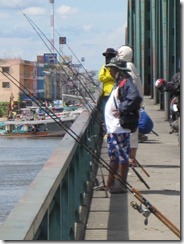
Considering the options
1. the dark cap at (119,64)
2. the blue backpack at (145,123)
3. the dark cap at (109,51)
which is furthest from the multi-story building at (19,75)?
the blue backpack at (145,123)

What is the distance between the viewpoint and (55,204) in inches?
194

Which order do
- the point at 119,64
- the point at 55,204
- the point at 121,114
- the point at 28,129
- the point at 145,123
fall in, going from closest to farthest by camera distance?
1. the point at 55,204
2. the point at 121,114
3. the point at 119,64
4. the point at 145,123
5. the point at 28,129

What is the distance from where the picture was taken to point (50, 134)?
84562 millimetres

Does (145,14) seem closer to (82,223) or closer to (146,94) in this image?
(146,94)

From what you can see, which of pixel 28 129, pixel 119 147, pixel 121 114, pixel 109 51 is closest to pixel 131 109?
pixel 121 114

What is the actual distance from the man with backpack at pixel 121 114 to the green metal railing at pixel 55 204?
0.28 metres

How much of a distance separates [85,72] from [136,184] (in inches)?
162

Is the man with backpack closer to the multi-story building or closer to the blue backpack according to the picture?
the multi-story building

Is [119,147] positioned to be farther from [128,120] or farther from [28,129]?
[28,129]

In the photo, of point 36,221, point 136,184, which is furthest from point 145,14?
point 36,221

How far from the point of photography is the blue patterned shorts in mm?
8320

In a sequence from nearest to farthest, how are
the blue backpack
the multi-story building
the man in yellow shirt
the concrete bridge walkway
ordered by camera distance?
the multi-story building → the concrete bridge walkway → the man in yellow shirt → the blue backpack

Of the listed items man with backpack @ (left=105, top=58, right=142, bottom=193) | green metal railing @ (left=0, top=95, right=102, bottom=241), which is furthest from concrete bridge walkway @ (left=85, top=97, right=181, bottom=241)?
man with backpack @ (left=105, top=58, right=142, bottom=193)

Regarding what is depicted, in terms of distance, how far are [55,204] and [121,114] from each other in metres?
3.31
